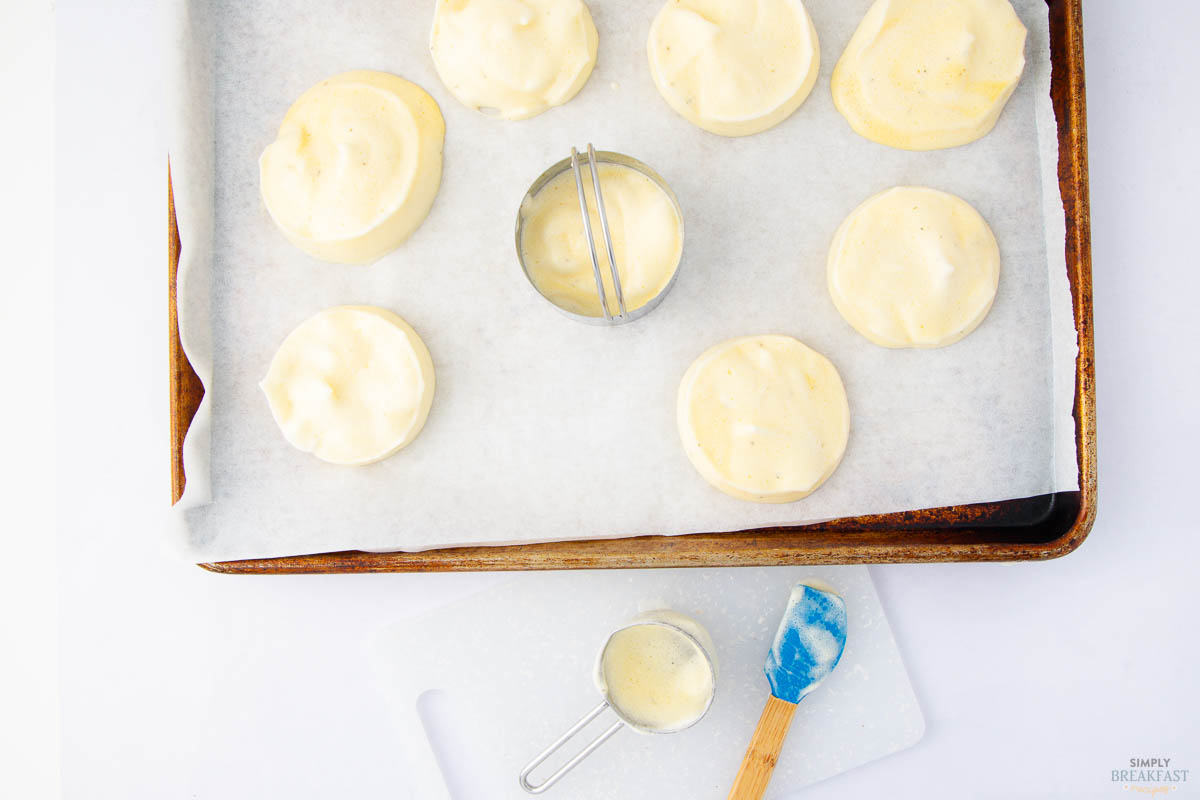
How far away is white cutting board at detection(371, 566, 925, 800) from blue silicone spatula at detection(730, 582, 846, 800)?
0.07 meters

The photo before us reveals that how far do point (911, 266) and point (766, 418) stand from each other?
0.40 m

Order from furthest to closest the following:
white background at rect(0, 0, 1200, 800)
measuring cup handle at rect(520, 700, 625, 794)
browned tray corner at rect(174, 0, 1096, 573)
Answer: white background at rect(0, 0, 1200, 800)
measuring cup handle at rect(520, 700, 625, 794)
browned tray corner at rect(174, 0, 1096, 573)

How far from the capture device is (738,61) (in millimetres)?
1474

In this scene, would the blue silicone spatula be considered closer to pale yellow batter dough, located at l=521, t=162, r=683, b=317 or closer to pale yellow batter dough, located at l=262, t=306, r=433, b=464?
pale yellow batter dough, located at l=521, t=162, r=683, b=317

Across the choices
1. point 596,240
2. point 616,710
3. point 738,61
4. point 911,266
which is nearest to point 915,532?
point 911,266

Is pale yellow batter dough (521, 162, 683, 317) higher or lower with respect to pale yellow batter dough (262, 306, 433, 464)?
higher

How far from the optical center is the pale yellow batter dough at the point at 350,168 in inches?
57.9

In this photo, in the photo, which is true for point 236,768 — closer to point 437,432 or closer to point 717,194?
point 437,432

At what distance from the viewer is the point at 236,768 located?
5.79ft

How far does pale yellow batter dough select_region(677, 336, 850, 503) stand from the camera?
142 centimetres

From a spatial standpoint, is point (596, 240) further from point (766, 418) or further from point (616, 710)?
point (616, 710)

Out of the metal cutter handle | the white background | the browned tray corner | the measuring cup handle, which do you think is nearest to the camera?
the metal cutter handle

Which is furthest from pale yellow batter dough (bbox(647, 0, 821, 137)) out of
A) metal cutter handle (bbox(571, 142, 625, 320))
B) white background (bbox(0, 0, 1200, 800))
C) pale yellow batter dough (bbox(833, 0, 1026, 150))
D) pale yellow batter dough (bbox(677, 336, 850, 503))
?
white background (bbox(0, 0, 1200, 800))

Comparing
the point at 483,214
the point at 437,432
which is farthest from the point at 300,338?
the point at 483,214
